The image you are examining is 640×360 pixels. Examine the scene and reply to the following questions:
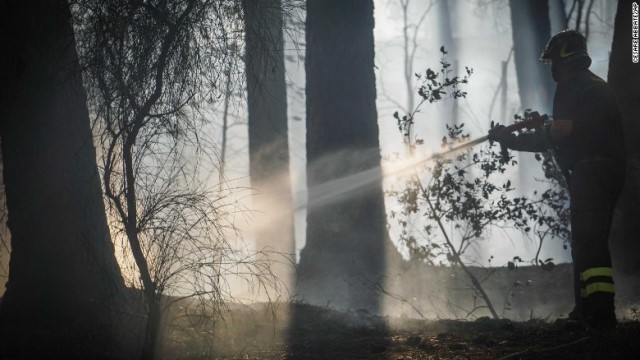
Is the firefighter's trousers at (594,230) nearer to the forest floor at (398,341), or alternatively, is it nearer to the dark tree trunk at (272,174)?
the forest floor at (398,341)

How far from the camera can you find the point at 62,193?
4.60m

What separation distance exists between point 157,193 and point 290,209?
839 cm

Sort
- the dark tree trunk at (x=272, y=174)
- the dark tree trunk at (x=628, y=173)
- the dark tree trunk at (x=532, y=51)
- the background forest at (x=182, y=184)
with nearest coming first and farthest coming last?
the background forest at (x=182, y=184), the dark tree trunk at (x=628, y=173), the dark tree trunk at (x=272, y=174), the dark tree trunk at (x=532, y=51)

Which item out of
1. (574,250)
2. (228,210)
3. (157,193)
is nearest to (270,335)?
(228,210)

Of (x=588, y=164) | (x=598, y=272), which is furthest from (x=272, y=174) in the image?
(x=598, y=272)

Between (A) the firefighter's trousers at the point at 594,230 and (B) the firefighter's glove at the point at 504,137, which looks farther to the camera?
(B) the firefighter's glove at the point at 504,137

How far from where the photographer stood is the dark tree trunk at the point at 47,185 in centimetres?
443

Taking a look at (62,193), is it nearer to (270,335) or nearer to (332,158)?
(270,335)

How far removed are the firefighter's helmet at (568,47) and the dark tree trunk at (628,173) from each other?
117 inches

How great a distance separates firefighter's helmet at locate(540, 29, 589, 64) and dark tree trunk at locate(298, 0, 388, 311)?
228cm

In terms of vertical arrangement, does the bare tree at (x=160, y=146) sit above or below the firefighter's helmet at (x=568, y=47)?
below

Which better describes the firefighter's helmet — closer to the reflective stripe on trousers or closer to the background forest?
the reflective stripe on trousers

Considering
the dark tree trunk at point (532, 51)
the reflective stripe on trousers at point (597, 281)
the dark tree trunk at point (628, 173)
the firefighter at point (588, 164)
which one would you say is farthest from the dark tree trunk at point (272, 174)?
the reflective stripe on trousers at point (597, 281)

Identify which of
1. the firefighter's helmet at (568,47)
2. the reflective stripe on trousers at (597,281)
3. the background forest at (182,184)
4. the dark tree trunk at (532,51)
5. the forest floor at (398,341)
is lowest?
the forest floor at (398,341)
